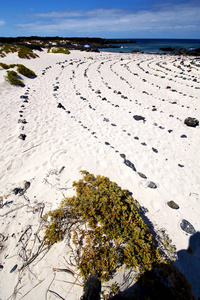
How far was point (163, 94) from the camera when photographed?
13.4 m

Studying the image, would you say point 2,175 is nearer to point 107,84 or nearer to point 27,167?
point 27,167

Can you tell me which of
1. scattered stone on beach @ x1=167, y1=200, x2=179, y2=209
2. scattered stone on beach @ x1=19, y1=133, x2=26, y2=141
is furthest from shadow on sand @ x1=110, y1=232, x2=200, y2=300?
scattered stone on beach @ x1=19, y1=133, x2=26, y2=141

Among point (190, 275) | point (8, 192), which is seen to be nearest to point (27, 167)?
point (8, 192)

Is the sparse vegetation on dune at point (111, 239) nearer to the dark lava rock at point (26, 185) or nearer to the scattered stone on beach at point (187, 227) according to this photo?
the scattered stone on beach at point (187, 227)

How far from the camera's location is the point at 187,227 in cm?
372

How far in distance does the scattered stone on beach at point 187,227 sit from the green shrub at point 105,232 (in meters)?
1.16

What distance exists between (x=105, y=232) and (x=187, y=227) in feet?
7.35

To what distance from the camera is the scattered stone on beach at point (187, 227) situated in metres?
3.68

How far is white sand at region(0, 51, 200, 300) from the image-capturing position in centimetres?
286

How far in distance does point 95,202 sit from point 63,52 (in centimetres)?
4284

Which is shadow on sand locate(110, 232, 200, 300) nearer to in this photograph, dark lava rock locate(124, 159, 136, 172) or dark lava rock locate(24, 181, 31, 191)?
dark lava rock locate(124, 159, 136, 172)

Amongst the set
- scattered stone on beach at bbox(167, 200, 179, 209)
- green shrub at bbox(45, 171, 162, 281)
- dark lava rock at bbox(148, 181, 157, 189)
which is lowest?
scattered stone on beach at bbox(167, 200, 179, 209)

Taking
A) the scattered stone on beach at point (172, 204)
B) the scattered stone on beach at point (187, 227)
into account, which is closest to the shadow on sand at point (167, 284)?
the scattered stone on beach at point (187, 227)

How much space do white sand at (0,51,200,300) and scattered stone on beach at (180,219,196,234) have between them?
140 mm
